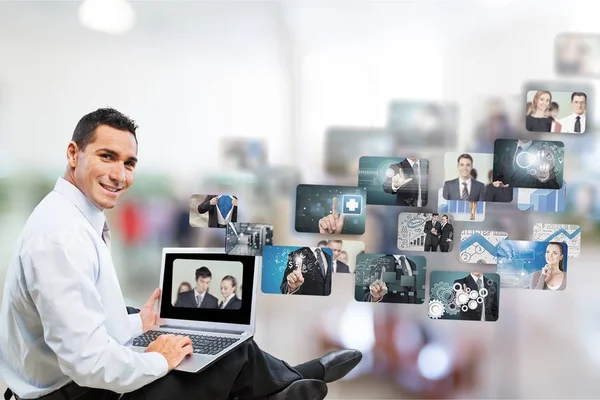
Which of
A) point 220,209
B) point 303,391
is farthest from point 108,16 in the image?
point 303,391

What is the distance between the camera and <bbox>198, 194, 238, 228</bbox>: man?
72.7 inches

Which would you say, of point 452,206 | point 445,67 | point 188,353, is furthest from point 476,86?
point 188,353

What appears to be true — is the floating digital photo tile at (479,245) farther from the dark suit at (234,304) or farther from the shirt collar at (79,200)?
the shirt collar at (79,200)

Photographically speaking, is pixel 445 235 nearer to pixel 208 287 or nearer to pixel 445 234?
pixel 445 234

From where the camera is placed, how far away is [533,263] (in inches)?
72.8

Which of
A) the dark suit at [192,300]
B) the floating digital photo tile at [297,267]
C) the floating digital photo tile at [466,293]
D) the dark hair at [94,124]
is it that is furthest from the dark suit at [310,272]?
the dark hair at [94,124]

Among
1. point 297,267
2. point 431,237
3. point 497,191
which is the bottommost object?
point 297,267

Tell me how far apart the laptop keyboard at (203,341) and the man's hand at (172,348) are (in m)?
0.04

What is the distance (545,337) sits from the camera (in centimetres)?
187

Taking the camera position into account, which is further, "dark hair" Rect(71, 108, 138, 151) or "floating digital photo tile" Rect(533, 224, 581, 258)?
"floating digital photo tile" Rect(533, 224, 581, 258)

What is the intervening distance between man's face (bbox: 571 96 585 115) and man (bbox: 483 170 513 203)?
0.33 metres

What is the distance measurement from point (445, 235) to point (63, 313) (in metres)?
1.17

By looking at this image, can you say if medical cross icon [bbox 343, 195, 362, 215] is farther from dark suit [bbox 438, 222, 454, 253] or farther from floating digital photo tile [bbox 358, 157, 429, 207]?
dark suit [bbox 438, 222, 454, 253]

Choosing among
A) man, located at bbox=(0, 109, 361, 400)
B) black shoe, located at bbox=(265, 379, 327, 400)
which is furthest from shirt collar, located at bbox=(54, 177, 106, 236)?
black shoe, located at bbox=(265, 379, 327, 400)
